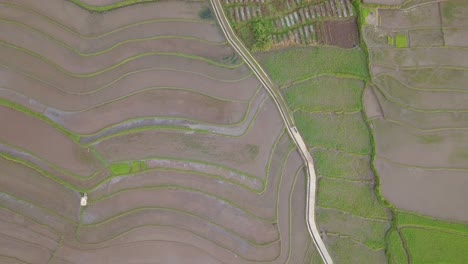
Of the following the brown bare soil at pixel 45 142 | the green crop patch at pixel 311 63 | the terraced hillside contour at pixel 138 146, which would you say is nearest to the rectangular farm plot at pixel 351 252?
the terraced hillside contour at pixel 138 146

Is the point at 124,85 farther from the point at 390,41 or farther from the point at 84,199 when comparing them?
the point at 390,41

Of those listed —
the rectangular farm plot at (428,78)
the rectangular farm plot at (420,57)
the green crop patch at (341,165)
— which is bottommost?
the green crop patch at (341,165)

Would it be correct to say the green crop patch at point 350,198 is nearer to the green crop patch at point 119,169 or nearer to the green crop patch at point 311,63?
the green crop patch at point 311,63

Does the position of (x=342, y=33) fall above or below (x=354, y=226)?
above

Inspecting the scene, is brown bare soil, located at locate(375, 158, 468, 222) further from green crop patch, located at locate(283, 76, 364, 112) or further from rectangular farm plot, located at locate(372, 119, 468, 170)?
green crop patch, located at locate(283, 76, 364, 112)

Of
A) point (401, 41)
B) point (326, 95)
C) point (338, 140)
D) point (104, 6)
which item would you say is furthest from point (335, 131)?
point (104, 6)

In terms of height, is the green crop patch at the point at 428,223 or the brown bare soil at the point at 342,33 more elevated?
the brown bare soil at the point at 342,33

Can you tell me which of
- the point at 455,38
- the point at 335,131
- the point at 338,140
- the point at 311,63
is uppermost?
the point at 311,63
